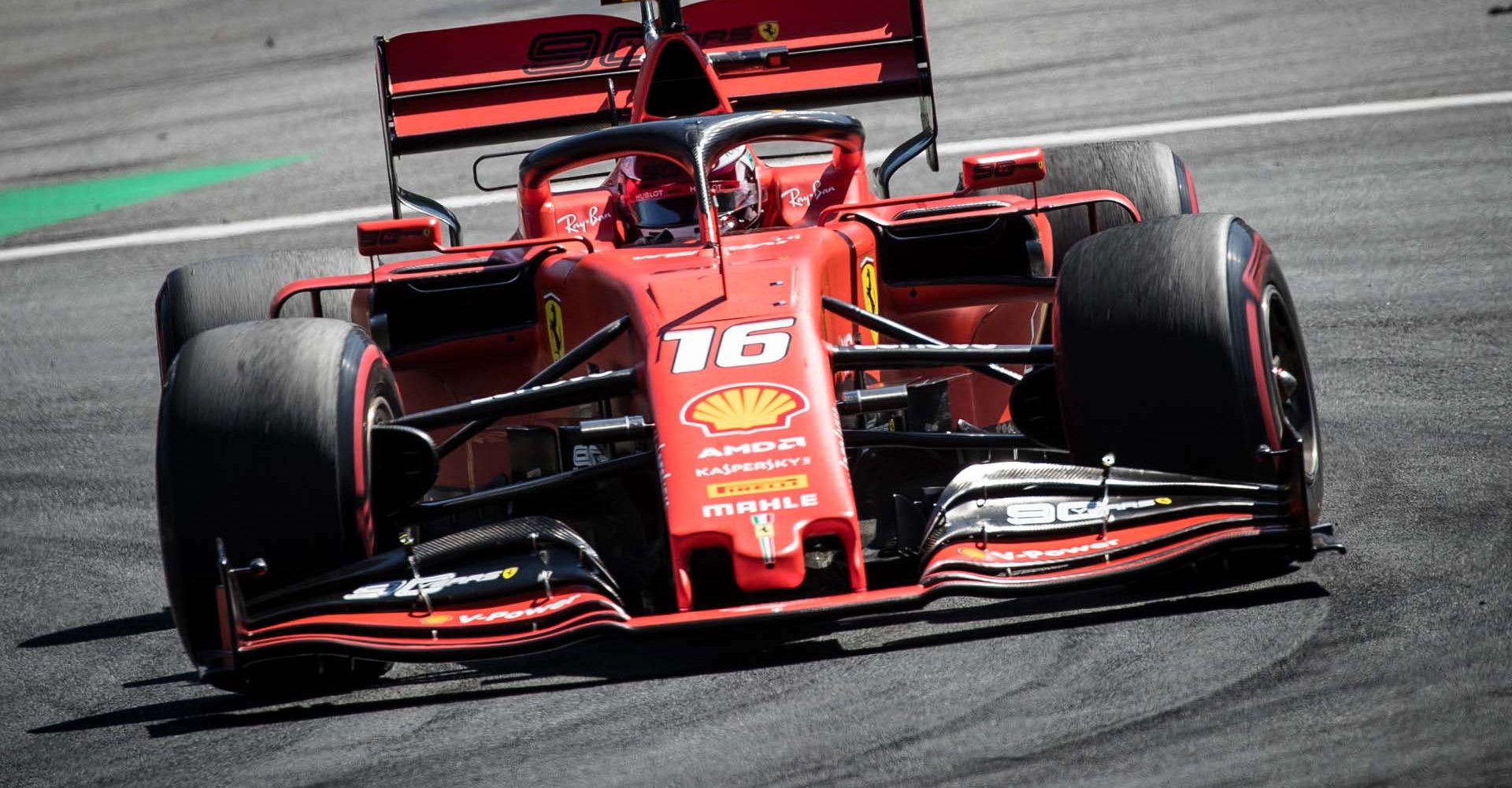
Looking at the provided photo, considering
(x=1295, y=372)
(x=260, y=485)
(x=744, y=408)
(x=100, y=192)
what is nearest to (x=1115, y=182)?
(x=1295, y=372)

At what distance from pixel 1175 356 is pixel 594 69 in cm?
389

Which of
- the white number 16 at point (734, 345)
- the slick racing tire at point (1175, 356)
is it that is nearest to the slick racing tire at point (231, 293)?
the white number 16 at point (734, 345)

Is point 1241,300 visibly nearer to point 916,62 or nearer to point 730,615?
point 730,615

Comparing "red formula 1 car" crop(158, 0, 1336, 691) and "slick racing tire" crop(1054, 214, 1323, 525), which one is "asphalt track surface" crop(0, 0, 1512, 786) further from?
"slick racing tire" crop(1054, 214, 1323, 525)

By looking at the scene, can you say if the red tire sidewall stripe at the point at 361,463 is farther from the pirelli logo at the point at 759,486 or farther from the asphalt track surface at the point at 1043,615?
the pirelli logo at the point at 759,486

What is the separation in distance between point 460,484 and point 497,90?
1922 mm

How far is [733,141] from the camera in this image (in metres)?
6.44

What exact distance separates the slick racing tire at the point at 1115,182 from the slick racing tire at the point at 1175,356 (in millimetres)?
2016

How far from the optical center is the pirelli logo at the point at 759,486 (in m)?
4.96

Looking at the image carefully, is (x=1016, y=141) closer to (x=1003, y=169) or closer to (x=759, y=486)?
(x=1003, y=169)

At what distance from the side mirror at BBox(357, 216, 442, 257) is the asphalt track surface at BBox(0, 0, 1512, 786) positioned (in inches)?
56.3

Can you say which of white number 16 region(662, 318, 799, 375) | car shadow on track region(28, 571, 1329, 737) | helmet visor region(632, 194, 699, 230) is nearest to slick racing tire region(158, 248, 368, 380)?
helmet visor region(632, 194, 699, 230)

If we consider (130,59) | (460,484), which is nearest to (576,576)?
(460,484)

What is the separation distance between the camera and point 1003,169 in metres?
6.07
